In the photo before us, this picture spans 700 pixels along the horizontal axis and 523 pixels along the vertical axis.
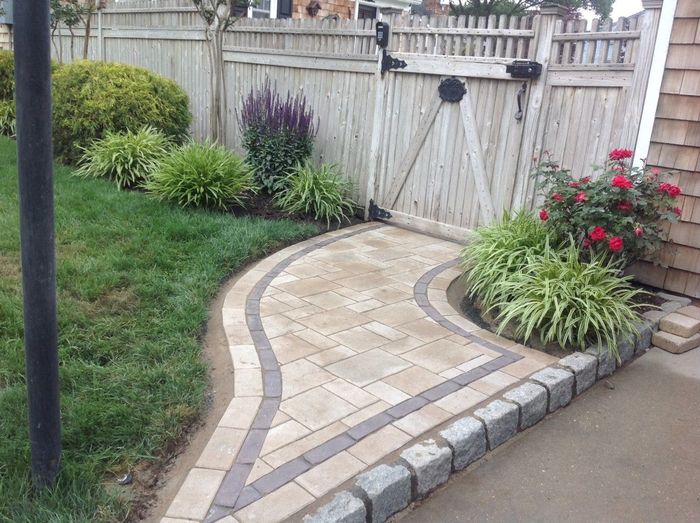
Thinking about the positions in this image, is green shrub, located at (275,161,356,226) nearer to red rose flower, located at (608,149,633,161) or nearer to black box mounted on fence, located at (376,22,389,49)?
black box mounted on fence, located at (376,22,389,49)

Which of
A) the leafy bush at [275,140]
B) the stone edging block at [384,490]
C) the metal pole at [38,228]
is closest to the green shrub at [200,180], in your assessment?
the leafy bush at [275,140]

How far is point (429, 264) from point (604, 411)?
233 cm

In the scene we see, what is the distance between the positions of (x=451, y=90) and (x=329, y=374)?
3640mm

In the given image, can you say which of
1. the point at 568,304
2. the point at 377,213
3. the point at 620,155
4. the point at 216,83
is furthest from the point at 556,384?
the point at 216,83

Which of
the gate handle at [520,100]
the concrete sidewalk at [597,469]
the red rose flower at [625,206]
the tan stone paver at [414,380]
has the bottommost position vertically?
the concrete sidewalk at [597,469]

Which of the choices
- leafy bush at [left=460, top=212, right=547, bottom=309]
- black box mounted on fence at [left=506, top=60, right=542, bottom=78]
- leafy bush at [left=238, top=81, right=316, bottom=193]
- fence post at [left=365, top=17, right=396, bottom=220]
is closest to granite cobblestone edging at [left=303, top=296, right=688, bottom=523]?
leafy bush at [left=460, top=212, right=547, bottom=309]

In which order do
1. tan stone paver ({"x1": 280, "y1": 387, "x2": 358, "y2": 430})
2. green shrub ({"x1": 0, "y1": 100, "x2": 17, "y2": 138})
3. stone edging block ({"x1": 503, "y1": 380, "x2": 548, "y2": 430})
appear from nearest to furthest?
1. tan stone paver ({"x1": 280, "y1": 387, "x2": 358, "y2": 430})
2. stone edging block ({"x1": 503, "y1": 380, "x2": 548, "y2": 430})
3. green shrub ({"x1": 0, "y1": 100, "x2": 17, "y2": 138})

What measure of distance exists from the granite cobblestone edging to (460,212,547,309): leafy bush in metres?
0.82

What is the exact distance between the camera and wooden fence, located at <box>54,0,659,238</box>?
4891mm

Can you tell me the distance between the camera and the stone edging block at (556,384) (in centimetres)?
331

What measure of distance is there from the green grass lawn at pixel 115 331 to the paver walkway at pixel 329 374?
0.25 meters

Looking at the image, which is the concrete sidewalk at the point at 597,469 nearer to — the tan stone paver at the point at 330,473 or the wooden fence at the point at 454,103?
the tan stone paver at the point at 330,473

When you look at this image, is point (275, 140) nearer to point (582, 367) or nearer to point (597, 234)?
point (597, 234)

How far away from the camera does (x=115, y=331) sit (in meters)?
3.59
